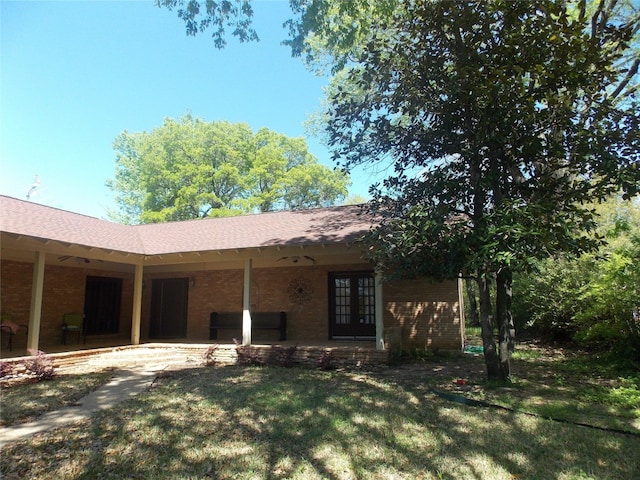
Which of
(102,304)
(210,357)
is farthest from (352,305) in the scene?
(102,304)

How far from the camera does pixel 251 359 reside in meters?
10.3

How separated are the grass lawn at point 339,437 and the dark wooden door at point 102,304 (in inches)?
298

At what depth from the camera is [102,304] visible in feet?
45.5

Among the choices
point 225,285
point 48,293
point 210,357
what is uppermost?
point 225,285

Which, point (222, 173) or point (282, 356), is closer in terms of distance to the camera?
point (282, 356)

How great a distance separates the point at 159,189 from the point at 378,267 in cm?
2751

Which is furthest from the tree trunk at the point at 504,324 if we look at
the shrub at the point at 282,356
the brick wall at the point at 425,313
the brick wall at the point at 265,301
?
the shrub at the point at 282,356

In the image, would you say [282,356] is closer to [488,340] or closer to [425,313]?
[425,313]

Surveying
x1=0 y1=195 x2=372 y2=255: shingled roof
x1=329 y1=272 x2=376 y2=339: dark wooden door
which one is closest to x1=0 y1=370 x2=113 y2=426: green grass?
x1=0 y1=195 x2=372 y2=255: shingled roof

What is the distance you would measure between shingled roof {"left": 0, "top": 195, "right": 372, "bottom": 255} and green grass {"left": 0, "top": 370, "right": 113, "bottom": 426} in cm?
310

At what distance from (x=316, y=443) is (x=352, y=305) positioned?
8.19 m

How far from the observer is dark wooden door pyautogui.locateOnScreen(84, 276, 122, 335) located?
529 inches

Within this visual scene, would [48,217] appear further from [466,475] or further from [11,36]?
[466,475]

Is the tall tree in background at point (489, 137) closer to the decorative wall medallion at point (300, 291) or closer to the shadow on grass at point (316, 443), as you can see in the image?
the shadow on grass at point (316, 443)
